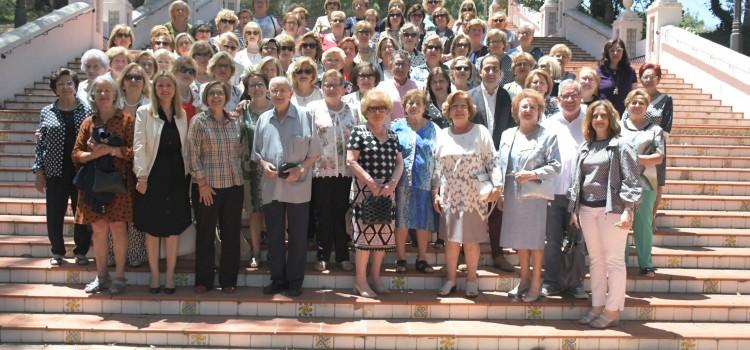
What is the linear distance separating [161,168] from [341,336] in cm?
205

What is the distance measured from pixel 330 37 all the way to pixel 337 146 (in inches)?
152

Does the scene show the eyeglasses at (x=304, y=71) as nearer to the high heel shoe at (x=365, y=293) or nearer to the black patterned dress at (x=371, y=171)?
the black patterned dress at (x=371, y=171)

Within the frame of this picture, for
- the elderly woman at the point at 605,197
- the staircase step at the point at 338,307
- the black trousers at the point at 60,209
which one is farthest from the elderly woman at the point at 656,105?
the black trousers at the point at 60,209

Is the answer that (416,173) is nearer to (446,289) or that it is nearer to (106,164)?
(446,289)

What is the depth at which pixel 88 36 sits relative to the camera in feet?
45.7

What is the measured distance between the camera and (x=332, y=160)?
267 inches

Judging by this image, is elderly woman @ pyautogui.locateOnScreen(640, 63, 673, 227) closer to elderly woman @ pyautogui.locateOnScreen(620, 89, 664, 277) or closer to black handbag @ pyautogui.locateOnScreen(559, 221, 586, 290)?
elderly woman @ pyautogui.locateOnScreen(620, 89, 664, 277)

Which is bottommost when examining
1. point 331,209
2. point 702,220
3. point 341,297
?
point 341,297

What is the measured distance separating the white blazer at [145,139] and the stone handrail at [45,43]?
239 inches

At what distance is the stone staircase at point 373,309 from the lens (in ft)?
20.0

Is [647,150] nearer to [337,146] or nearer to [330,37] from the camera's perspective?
[337,146]

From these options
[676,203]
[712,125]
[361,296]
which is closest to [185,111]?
[361,296]

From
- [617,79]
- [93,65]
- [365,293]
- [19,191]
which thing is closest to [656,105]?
[617,79]

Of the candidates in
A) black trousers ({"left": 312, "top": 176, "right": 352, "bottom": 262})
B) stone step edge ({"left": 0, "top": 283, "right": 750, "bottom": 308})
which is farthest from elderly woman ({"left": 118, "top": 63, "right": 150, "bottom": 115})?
black trousers ({"left": 312, "top": 176, "right": 352, "bottom": 262})
